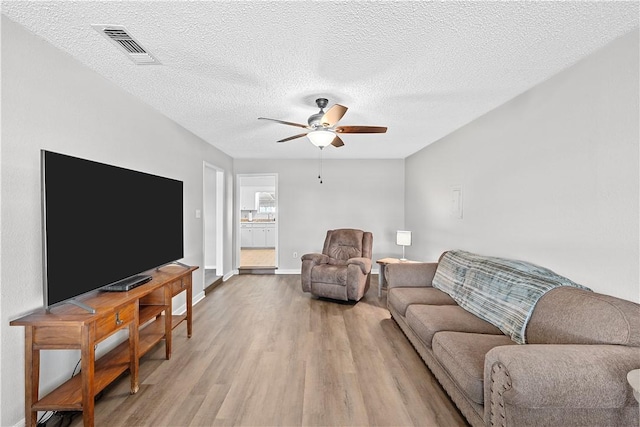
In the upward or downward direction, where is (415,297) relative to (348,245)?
downward

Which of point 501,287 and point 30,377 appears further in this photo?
point 501,287

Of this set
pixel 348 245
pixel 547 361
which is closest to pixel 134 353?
pixel 547 361

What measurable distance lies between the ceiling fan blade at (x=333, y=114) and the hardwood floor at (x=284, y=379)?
2159 millimetres

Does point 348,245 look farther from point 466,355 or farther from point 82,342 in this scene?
point 82,342

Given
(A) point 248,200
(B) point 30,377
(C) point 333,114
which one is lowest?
(B) point 30,377

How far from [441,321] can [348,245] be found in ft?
8.63

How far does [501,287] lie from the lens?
232 centimetres

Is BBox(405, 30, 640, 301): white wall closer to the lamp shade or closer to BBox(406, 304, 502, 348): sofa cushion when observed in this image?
BBox(406, 304, 502, 348): sofa cushion

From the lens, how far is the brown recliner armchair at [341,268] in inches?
163

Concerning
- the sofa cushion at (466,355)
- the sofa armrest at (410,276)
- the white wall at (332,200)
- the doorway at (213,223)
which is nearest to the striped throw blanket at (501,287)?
A: the sofa cushion at (466,355)

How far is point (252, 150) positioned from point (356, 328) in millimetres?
3510

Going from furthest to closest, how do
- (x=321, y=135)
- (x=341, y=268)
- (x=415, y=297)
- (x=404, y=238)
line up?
(x=404, y=238) < (x=341, y=268) < (x=415, y=297) < (x=321, y=135)

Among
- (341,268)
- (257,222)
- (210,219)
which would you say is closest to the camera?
(341,268)

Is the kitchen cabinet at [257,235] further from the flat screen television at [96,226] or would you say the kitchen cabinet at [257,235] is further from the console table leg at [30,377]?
the console table leg at [30,377]
